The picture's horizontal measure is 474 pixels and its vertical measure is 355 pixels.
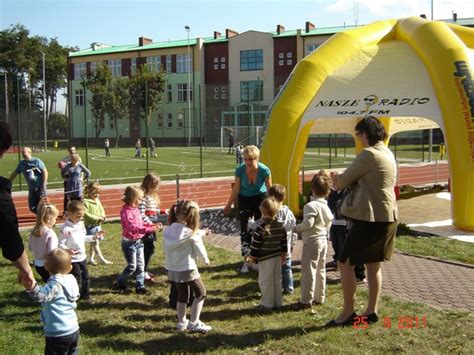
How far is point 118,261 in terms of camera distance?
8320 millimetres

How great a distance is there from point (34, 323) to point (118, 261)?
280 cm

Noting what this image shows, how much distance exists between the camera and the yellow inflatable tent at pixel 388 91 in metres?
10.2

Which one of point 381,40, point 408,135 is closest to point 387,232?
point 381,40

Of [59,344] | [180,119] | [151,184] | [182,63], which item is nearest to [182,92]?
[182,63]

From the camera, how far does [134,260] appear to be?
6.45m

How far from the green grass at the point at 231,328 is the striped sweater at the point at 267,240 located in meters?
0.66

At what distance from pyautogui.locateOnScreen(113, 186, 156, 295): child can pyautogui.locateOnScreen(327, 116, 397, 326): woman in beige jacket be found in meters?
2.64

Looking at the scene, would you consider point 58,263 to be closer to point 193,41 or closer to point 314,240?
point 314,240

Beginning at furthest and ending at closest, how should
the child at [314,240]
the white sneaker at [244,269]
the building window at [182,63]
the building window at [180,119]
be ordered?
the building window at [182,63] < the building window at [180,119] < the white sneaker at [244,269] < the child at [314,240]

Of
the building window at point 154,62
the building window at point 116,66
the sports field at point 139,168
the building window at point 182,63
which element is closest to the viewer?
the sports field at point 139,168

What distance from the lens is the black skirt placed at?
4832 millimetres

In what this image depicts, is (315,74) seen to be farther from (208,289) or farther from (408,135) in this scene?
(408,135)

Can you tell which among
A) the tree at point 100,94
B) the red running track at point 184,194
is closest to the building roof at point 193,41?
the tree at point 100,94

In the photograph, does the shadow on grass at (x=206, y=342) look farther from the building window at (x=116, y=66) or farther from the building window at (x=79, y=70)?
the building window at (x=79, y=70)
